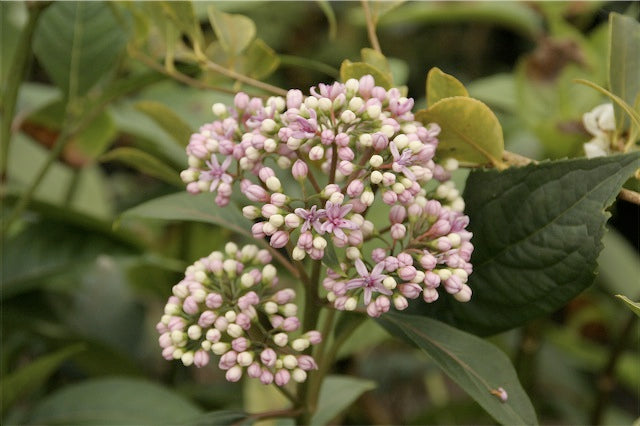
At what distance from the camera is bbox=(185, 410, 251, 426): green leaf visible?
0.57 meters

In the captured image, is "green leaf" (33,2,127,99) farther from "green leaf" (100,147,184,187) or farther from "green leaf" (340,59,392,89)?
"green leaf" (340,59,392,89)

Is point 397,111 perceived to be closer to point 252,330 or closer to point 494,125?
point 494,125

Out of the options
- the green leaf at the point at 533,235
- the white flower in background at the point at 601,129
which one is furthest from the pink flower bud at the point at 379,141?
the white flower in background at the point at 601,129

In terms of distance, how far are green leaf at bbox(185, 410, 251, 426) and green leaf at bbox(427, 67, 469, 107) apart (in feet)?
1.04

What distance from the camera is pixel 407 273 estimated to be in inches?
18.5

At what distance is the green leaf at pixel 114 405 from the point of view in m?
0.83

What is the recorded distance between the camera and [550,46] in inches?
40.3

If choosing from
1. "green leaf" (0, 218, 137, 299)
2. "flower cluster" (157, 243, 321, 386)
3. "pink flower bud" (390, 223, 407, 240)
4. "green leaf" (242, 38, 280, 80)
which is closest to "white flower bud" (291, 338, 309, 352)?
"flower cluster" (157, 243, 321, 386)

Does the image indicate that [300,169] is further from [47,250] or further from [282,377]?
[47,250]

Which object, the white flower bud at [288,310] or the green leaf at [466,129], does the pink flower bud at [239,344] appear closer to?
the white flower bud at [288,310]

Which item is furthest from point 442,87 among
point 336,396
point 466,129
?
point 336,396

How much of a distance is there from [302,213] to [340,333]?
0.19 m

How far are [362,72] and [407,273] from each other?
16cm

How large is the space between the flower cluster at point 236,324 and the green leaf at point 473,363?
8 cm
